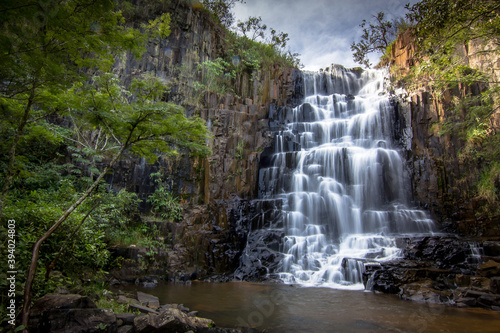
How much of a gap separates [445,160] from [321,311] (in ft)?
39.1

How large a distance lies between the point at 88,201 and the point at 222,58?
49.9ft

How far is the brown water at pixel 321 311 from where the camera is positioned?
573cm

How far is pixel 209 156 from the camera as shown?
49.3ft

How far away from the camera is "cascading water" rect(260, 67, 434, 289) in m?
11.1

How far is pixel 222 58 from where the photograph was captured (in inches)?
810

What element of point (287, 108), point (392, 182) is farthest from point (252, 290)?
point (287, 108)

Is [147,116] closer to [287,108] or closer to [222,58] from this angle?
[287,108]

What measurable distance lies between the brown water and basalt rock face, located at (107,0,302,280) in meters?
3.14

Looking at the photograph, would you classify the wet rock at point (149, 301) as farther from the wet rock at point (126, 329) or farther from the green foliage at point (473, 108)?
the green foliage at point (473, 108)

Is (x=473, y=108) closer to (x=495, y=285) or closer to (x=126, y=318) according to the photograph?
(x=495, y=285)

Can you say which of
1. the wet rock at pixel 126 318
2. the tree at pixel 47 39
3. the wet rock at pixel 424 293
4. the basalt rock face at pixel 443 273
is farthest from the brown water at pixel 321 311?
the tree at pixel 47 39

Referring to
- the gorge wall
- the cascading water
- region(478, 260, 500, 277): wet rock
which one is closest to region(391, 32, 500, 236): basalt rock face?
the gorge wall

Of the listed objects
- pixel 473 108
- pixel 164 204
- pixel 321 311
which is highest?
pixel 473 108

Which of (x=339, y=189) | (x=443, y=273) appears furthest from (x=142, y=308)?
(x=339, y=189)
